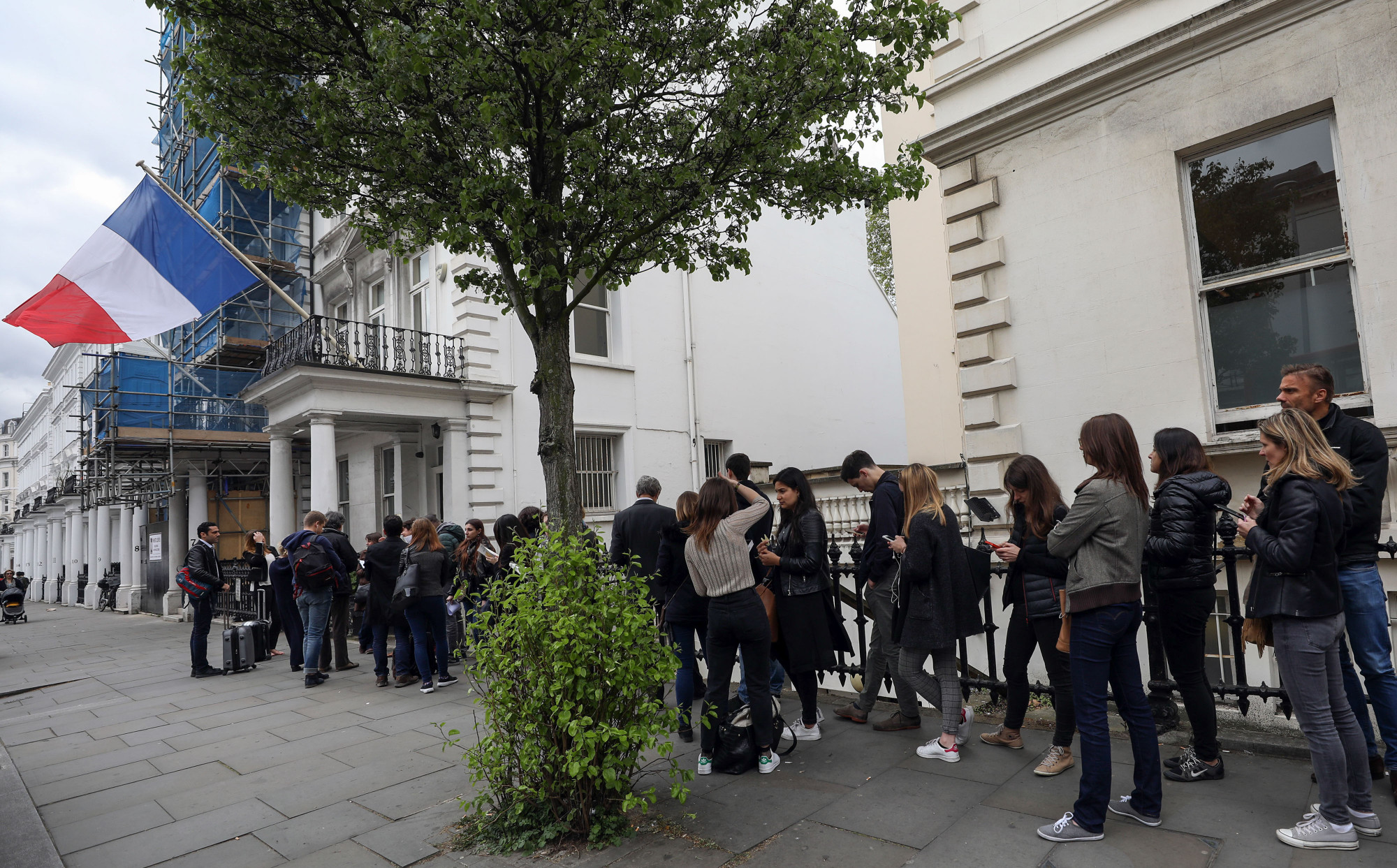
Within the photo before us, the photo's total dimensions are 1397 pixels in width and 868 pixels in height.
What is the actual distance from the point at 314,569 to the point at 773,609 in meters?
6.16

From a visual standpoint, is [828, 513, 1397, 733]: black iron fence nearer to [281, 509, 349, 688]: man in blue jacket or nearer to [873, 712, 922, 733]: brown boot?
[873, 712, 922, 733]: brown boot

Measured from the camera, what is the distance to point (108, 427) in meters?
19.3

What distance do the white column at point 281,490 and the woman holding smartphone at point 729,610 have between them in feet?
42.7

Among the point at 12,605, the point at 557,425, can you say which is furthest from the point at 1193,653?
the point at 12,605

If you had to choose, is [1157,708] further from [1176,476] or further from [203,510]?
[203,510]

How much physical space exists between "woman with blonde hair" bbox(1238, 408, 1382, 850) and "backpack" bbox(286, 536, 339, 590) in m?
8.90

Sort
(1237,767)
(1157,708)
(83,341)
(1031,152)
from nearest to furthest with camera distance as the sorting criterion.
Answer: (1237,767), (1157,708), (1031,152), (83,341)

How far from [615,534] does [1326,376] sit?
189 inches

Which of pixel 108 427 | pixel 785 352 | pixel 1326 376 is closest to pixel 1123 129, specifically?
pixel 1326 376

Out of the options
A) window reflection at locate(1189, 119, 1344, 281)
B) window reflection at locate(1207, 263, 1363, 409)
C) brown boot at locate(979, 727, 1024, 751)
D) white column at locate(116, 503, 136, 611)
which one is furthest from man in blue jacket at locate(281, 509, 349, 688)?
white column at locate(116, 503, 136, 611)

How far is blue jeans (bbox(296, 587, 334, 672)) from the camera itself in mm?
9102

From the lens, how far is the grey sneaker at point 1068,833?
3670mm

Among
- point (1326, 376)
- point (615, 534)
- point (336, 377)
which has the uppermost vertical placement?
point (336, 377)

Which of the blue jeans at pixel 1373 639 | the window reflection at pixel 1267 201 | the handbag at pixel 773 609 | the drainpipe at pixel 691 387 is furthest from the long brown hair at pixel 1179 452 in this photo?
the drainpipe at pixel 691 387
